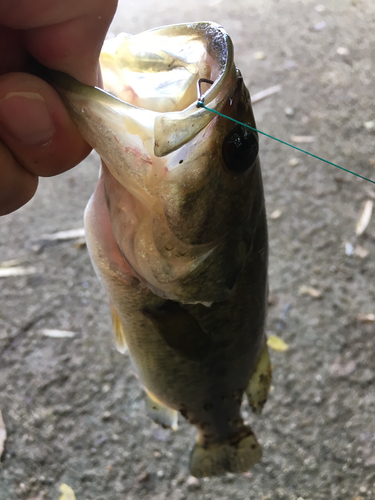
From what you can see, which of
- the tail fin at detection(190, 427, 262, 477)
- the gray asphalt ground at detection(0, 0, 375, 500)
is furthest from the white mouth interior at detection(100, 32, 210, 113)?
the gray asphalt ground at detection(0, 0, 375, 500)

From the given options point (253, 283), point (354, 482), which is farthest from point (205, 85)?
point (354, 482)

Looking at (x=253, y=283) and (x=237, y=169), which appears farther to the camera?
(x=253, y=283)

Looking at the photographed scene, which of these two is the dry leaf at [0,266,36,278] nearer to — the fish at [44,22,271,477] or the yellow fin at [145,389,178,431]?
the yellow fin at [145,389,178,431]

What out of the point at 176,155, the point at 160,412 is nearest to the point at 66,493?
the point at 160,412

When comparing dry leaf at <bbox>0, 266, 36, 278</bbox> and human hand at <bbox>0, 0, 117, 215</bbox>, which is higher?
human hand at <bbox>0, 0, 117, 215</bbox>

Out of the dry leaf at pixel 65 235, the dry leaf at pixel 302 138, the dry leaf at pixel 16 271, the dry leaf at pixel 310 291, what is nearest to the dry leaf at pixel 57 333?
the dry leaf at pixel 16 271

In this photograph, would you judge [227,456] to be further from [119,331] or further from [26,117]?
[26,117]

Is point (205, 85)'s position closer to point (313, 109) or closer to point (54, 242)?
point (54, 242)
